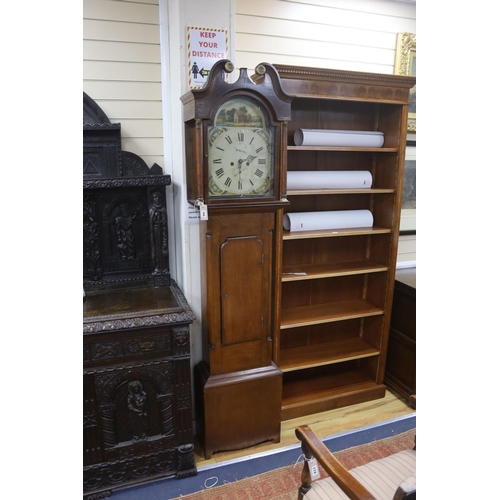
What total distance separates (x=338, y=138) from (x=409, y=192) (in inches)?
40.1

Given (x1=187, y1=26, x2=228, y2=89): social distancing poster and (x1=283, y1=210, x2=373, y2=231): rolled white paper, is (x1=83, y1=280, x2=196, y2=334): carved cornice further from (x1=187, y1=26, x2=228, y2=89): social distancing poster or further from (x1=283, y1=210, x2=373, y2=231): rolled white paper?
(x1=187, y1=26, x2=228, y2=89): social distancing poster

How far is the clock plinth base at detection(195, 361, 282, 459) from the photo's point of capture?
7.36ft

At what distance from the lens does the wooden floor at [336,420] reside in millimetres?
2340

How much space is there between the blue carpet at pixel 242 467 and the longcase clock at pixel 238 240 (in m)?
0.11

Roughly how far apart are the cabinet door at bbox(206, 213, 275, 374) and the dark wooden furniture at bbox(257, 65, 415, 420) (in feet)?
0.52

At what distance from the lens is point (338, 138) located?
2.46m

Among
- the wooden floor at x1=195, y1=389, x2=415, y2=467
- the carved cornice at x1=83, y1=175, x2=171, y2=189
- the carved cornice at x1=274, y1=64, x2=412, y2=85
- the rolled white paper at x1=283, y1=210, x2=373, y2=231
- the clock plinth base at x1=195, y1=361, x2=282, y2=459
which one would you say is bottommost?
A: the wooden floor at x1=195, y1=389, x2=415, y2=467

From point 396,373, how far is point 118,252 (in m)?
2.15

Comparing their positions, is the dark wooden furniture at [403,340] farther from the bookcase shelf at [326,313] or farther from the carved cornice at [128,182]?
the carved cornice at [128,182]

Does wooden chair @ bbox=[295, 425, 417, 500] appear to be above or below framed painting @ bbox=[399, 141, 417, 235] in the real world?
below

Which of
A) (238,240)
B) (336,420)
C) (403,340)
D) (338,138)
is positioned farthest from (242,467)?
(338,138)

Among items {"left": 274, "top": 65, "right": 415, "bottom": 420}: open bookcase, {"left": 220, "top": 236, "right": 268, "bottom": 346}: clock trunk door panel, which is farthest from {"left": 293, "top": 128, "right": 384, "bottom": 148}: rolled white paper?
{"left": 220, "top": 236, "right": 268, "bottom": 346}: clock trunk door panel

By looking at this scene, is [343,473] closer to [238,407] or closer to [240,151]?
[238,407]
